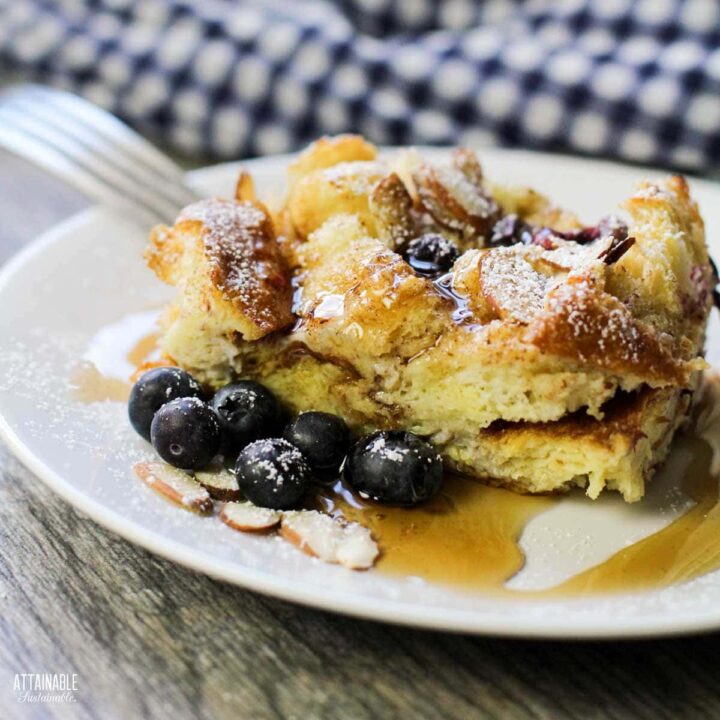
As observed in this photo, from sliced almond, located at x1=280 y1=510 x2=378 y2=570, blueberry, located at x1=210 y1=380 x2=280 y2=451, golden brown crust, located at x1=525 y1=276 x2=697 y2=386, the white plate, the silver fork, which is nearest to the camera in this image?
the white plate

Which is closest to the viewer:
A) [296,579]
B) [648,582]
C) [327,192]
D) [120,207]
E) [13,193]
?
[296,579]

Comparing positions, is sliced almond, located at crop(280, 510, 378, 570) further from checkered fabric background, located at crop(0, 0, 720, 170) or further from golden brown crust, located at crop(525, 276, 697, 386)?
checkered fabric background, located at crop(0, 0, 720, 170)

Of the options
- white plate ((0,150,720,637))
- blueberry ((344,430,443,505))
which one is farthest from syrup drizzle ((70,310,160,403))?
blueberry ((344,430,443,505))

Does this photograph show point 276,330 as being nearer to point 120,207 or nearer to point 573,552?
point 573,552

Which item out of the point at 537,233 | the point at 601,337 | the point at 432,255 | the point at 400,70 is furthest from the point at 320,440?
the point at 400,70

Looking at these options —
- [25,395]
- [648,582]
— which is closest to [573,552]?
[648,582]

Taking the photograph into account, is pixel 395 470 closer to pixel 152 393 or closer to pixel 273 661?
pixel 273 661
